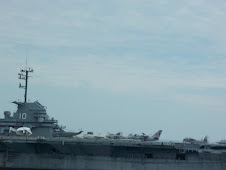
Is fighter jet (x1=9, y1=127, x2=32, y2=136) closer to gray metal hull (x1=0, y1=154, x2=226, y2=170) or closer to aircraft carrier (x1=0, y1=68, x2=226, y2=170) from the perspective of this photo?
aircraft carrier (x1=0, y1=68, x2=226, y2=170)

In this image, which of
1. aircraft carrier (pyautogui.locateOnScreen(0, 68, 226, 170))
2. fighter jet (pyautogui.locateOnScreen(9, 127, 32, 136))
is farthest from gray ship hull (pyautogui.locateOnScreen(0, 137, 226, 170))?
fighter jet (pyautogui.locateOnScreen(9, 127, 32, 136))

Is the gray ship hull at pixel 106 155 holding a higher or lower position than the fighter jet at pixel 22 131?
lower

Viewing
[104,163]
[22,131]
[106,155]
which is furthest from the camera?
[22,131]

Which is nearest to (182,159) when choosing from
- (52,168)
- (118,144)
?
(118,144)

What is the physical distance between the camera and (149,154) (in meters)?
31.4

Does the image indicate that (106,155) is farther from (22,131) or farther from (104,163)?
(22,131)

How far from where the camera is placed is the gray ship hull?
1204 inches

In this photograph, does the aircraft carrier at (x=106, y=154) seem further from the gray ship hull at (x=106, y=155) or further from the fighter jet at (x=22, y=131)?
the fighter jet at (x=22, y=131)

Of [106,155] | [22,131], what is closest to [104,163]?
[106,155]

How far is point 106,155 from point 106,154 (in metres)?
0.08

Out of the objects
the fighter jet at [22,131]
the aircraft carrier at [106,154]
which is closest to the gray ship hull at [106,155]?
the aircraft carrier at [106,154]

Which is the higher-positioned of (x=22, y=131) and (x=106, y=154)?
(x=22, y=131)

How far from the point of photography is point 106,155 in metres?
31.1

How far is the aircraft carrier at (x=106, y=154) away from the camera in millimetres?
30594
